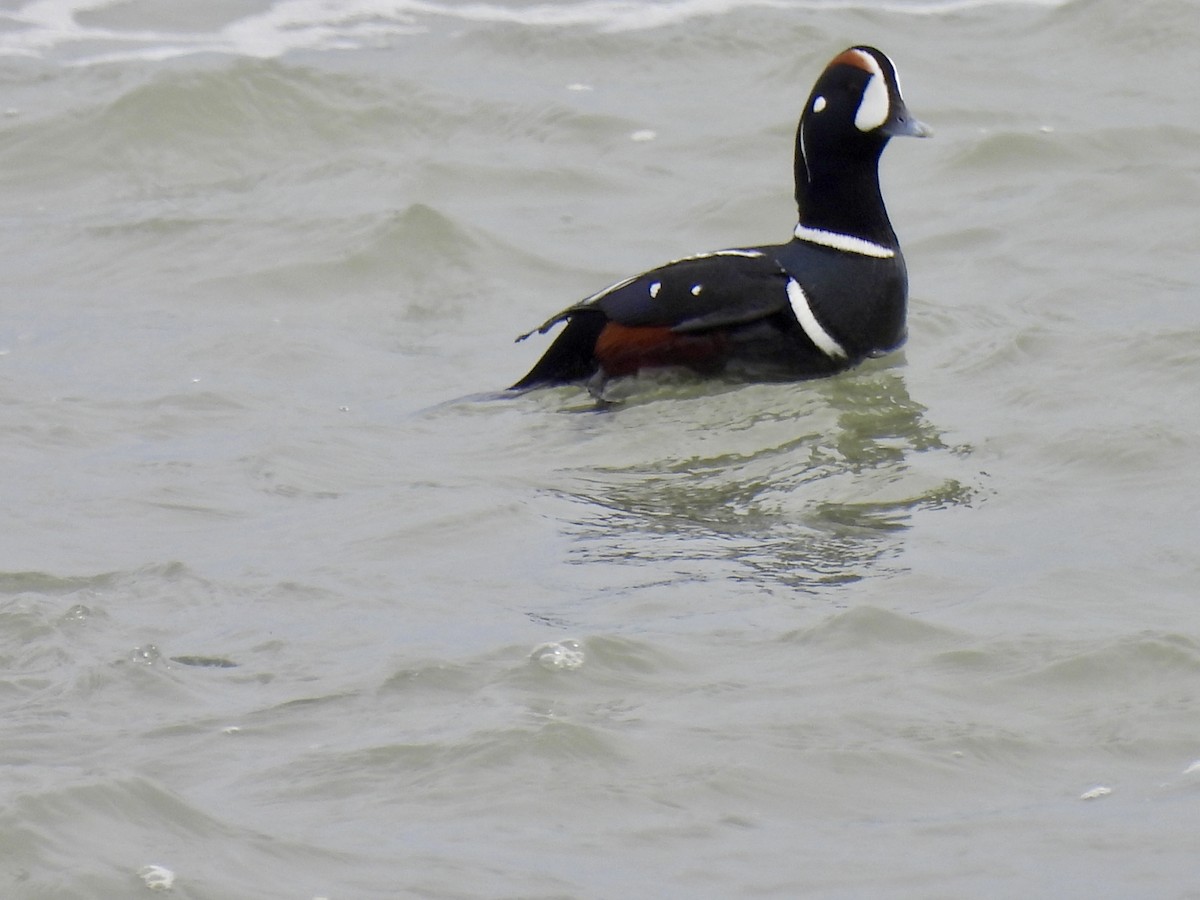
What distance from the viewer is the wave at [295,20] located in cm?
1147

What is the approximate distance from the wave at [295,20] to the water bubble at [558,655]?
751cm

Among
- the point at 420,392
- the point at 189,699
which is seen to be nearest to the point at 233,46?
the point at 420,392

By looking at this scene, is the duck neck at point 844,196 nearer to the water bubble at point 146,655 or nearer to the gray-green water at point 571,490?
the gray-green water at point 571,490

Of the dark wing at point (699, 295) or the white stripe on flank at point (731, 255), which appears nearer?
the dark wing at point (699, 295)

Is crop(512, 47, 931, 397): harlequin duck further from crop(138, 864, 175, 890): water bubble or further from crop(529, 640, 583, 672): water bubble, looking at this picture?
crop(138, 864, 175, 890): water bubble

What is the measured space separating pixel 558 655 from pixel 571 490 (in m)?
1.50

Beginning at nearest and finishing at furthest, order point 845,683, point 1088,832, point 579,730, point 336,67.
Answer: point 1088,832 → point 579,730 → point 845,683 → point 336,67

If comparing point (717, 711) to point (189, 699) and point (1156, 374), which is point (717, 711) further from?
point (1156, 374)

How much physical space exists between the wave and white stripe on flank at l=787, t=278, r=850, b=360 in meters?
5.33

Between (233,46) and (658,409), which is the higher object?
(233,46)

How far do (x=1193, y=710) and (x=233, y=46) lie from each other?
336 inches

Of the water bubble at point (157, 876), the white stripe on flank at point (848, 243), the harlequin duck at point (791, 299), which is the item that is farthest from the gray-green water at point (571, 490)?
the white stripe on flank at point (848, 243)

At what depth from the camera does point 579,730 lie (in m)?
3.89

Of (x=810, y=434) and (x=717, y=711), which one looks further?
(x=810, y=434)
